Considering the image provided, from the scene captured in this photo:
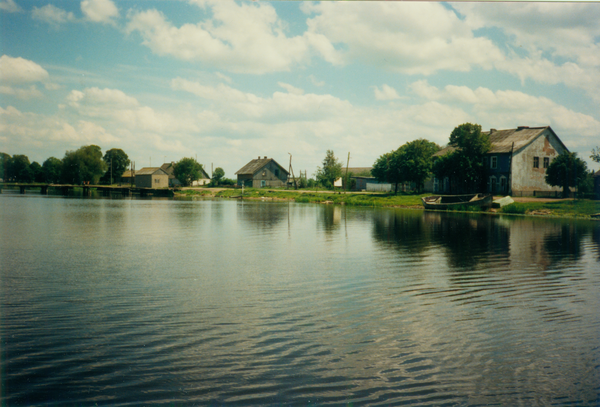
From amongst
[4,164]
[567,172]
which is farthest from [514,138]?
[4,164]

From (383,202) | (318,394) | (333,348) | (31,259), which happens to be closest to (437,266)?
(333,348)

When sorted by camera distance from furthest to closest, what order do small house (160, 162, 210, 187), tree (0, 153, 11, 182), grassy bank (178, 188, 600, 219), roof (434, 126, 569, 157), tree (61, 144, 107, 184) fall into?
small house (160, 162, 210, 187)
tree (61, 144, 107, 184)
roof (434, 126, 569, 157)
tree (0, 153, 11, 182)
grassy bank (178, 188, 600, 219)

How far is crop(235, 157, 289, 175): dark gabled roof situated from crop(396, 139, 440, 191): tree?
157 feet

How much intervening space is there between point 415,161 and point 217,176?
223ft

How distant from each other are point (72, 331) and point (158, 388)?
10.1 feet

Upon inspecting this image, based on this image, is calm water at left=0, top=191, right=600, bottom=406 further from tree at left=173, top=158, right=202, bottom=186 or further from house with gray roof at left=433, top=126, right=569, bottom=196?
tree at left=173, top=158, right=202, bottom=186

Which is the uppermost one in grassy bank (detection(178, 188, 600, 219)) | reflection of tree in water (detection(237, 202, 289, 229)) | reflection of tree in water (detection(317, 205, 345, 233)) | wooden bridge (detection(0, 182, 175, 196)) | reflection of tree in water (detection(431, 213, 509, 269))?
wooden bridge (detection(0, 182, 175, 196))

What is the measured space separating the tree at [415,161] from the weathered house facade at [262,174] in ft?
152

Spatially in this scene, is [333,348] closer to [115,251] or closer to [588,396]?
[588,396]

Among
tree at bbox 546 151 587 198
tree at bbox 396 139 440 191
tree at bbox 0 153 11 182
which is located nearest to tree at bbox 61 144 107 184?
tree at bbox 0 153 11 182

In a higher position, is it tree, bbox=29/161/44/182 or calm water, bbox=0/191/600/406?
tree, bbox=29/161/44/182

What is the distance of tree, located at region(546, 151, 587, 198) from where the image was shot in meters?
54.0

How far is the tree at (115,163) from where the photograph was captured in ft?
456

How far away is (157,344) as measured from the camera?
754cm
